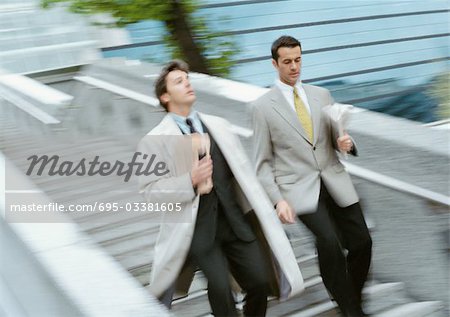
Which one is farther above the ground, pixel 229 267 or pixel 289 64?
pixel 289 64

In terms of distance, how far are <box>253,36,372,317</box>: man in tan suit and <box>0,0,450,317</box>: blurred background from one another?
593 millimetres

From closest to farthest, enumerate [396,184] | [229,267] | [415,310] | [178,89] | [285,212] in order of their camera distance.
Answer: [178,89] → [229,267] → [285,212] → [415,310] → [396,184]

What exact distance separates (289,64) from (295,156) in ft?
1.49

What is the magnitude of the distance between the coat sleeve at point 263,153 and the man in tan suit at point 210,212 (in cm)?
21

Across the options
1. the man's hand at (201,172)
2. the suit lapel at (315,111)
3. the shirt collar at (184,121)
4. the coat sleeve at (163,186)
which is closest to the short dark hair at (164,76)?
the shirt collar at (184,121)

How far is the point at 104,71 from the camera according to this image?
6.82 metres

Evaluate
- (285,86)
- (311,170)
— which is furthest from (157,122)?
(311,170)

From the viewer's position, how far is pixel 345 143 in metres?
2.99

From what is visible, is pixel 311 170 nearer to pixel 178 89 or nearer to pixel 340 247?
pixel 340 247

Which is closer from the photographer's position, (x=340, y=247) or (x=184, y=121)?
(x=184, y=121)

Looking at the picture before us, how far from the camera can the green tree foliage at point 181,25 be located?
19.5 feet

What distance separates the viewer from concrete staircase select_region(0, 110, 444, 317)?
3.63 metres

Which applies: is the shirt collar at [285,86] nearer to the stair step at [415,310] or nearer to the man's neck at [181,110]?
the man's neck at [181,110]

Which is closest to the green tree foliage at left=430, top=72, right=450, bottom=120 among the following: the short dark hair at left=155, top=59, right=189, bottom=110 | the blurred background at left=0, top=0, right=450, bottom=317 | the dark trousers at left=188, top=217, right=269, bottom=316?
the blurred background at left=0, top=0, right=450, bottom=317
